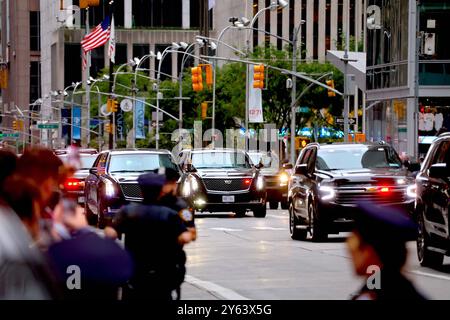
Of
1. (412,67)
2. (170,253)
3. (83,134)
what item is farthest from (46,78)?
(170,253)

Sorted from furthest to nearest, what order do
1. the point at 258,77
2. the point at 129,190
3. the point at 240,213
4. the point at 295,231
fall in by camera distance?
the point at 258,77
the point at 240,213
the point at 129,190
the point at 295,231

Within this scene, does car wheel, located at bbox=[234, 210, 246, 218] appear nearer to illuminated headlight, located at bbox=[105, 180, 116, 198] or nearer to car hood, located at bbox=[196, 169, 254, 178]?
car hood, located at bbox=[196, 169, 254, 178]

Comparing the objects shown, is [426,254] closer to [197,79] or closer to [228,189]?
[228,189]

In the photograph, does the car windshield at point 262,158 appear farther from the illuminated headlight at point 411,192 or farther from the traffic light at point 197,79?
the traffic light at point 197,79

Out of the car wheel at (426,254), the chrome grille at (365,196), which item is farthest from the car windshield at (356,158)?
the car wheel at (426,254)

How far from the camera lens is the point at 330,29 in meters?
147

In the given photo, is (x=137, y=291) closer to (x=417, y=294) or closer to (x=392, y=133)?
(x=417, y=294)

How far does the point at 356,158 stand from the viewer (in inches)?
990

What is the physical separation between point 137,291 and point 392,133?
51.3m

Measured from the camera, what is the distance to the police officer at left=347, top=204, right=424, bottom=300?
545 centimetres

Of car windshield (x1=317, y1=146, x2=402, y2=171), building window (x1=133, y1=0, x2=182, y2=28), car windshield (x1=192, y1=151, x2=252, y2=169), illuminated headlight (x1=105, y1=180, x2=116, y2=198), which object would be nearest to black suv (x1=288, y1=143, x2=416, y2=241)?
car windshield (x1=317, y1=146, x2=402, y2=171)

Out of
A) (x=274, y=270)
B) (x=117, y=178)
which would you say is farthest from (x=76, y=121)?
(x=274, y=270)

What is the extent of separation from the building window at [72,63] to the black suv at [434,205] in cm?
13883

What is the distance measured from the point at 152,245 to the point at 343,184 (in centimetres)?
1484
